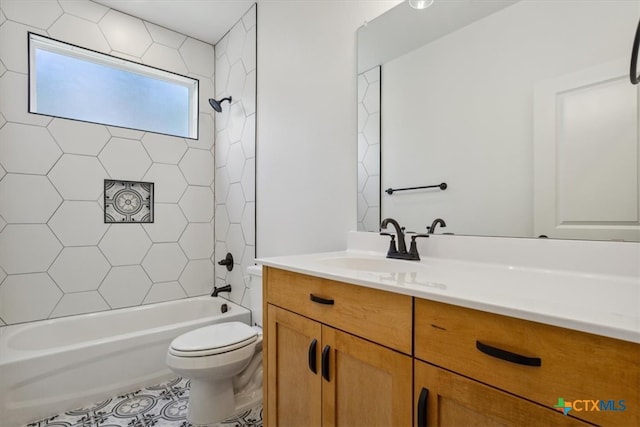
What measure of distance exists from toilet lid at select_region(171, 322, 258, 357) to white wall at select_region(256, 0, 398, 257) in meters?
0.53

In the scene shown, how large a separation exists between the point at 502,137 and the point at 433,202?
34 cm

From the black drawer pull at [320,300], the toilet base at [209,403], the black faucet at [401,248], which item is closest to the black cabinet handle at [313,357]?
the black drawer pull at [320,300]

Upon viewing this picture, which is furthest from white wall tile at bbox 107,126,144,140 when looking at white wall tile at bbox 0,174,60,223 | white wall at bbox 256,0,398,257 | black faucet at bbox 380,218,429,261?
black faucet at bbox 380,218,429,261

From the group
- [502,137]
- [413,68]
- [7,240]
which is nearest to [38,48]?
[7,240]

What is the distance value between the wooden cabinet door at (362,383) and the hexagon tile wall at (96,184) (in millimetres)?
1619

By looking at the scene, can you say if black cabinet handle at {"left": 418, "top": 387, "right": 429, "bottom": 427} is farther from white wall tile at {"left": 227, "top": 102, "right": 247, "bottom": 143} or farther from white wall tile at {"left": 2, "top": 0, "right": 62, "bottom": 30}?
white wall tile at {"left": 2, "top": 0, "right": 62, "bottom": 30}

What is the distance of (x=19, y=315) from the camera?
2.01 meters

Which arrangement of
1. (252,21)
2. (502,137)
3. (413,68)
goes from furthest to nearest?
1. (252,21)
2. (413,68)
3. (502,137)

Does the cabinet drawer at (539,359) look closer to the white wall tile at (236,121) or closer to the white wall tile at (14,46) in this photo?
A: the white wall tile at (236,121)

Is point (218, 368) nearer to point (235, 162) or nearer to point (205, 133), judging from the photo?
point (235, 162)

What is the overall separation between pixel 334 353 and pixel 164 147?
91.1 inches

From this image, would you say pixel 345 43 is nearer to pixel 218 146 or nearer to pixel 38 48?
pixel 218 146

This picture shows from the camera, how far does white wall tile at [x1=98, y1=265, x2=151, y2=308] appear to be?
2320 millimetres

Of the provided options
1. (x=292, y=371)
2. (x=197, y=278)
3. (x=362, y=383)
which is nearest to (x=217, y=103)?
(x=197, y=278)
